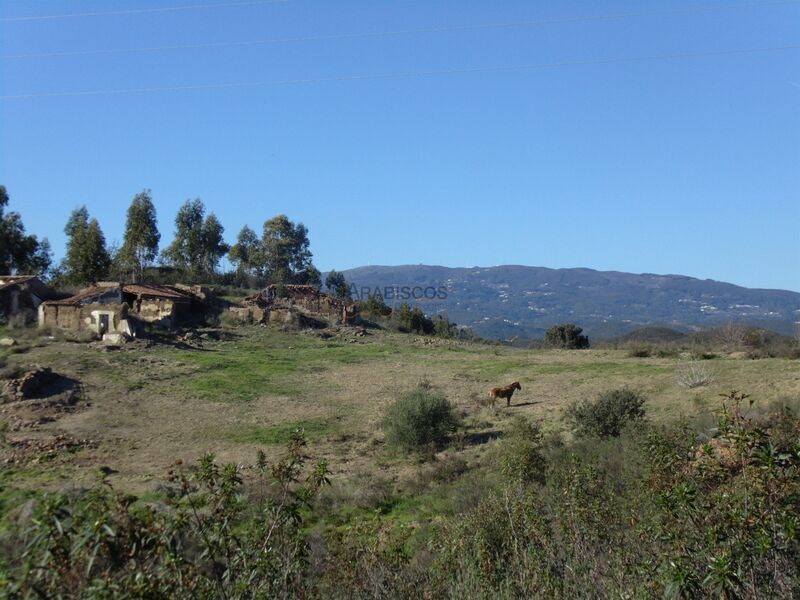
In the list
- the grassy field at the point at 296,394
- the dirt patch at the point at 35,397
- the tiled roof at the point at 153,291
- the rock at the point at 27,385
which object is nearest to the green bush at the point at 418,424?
the grassy field at the point at 296,394

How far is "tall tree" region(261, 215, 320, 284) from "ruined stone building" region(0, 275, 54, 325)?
33882 mm

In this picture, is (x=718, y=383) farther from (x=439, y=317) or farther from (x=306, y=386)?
(x=439, y=317)

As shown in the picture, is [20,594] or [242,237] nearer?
[20,594]

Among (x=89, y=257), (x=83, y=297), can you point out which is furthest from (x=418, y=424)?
(x=89, y=257)

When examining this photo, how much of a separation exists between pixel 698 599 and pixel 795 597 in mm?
742

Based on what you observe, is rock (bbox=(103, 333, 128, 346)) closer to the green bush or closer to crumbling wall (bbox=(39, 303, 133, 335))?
crumbling wall (bbox=(39, 303, 133, 335))

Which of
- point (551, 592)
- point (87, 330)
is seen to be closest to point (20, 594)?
point (551, 592)

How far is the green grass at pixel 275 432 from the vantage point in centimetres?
2172

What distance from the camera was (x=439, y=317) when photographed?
62531 millimetres

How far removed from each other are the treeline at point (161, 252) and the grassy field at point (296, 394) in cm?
1820

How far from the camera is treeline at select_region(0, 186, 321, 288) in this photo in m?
52.7

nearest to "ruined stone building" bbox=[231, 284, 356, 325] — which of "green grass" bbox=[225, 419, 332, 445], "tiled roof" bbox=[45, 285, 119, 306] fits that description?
"tiled roof" bbox=[45, 285, 119, 306]

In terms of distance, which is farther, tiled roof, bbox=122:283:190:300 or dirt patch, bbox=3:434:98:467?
tiled roof, bbox=122:283:190:300

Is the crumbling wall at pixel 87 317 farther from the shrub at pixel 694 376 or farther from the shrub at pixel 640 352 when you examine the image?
the shrub at pixel 694 376
